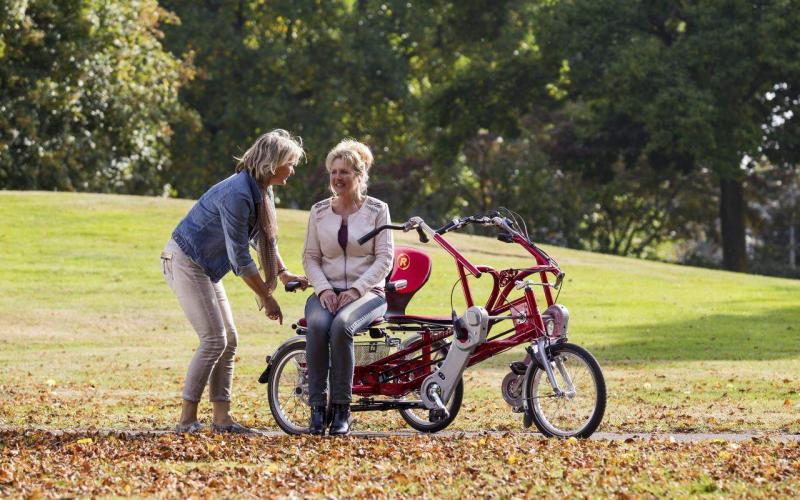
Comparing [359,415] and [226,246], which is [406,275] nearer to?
[226,246]

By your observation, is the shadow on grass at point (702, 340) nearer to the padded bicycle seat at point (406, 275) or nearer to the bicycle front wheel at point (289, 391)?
the bicycle front wheel at point (289, 391)

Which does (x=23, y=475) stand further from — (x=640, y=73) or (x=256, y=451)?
(x=640, y=73)

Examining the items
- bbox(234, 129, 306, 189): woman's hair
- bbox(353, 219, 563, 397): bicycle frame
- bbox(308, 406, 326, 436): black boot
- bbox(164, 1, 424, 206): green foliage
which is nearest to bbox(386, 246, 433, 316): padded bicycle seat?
bbox(353, 219, 563, 397): bicycle frame

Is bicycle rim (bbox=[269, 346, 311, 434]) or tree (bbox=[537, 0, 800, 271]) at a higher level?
tree (bbox=[537, 0, 800, 271])

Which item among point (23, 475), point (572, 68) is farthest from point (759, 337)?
point (572, 68)

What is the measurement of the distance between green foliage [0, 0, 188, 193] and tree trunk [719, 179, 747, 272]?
14579 mm

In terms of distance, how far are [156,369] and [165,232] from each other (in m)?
11.5

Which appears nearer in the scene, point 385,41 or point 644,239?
point 385,41

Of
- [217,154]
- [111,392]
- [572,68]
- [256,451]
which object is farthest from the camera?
[217,154]

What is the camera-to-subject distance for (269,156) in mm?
8242

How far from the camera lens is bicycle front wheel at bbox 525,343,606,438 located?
8.15m

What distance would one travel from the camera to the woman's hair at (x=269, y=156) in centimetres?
825

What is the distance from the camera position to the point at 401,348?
29.0 feet

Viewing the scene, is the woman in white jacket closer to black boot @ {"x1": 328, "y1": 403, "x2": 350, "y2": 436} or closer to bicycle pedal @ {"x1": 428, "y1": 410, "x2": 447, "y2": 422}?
black boot @ {"x1": 328, "y1": 403, "x2": 350, "y2": 436}
